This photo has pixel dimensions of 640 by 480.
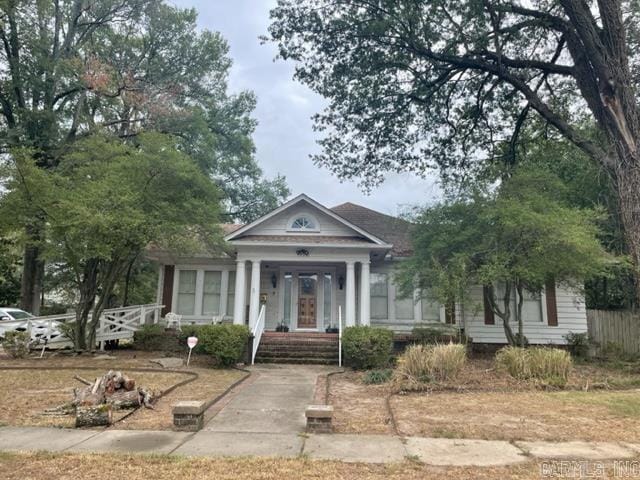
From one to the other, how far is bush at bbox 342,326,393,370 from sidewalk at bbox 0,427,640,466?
6035mm

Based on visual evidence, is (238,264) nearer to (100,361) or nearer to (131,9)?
(100,361)

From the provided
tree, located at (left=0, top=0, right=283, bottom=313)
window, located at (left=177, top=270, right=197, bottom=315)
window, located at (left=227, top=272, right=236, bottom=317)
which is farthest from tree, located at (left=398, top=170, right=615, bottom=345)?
tree, located at (left=0, top=0, right=283, bottom=313)

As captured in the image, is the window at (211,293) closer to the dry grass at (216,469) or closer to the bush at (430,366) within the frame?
the bush at (430,366)

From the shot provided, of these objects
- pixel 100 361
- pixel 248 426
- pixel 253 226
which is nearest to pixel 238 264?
pixel 253 226

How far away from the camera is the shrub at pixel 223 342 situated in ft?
36.5

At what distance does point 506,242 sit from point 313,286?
7.33 metres

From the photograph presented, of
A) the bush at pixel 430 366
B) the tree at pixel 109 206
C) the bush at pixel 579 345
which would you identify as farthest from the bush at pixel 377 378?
the bush at pixel 579 345

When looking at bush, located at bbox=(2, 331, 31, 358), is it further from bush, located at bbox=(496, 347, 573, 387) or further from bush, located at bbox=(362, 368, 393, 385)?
bush, located at bbox=(496, 347, 573, 387)

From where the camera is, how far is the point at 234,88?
976 inches

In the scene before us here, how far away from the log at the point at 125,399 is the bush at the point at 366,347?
19.5 ft

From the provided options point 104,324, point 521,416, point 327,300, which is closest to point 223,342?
point 327,300

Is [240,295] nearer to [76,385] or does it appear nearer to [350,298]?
[350,298]

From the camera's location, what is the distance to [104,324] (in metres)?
14.3

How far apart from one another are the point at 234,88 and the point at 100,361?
18.1 meters
